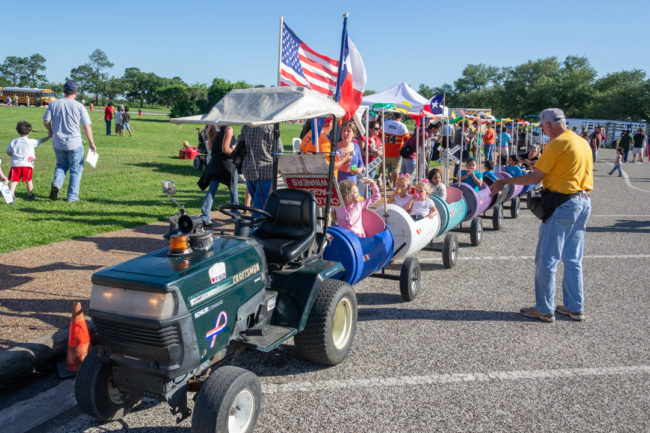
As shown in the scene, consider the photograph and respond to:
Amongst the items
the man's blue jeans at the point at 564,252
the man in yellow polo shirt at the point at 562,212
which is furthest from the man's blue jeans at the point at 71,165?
the man's blue jeans at the point at 564,252

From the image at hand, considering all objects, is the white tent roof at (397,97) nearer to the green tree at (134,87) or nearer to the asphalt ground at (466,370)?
the asphalt ground at (466,370)

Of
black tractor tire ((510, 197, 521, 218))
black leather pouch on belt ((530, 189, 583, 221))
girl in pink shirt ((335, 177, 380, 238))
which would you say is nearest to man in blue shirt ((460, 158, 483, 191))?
black tractor tire ((510, 197, 521, 218))

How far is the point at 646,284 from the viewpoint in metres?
6.48

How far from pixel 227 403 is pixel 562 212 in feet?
12.6

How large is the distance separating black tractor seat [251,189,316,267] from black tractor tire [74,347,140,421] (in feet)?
4.91

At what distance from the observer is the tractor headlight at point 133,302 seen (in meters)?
2.74

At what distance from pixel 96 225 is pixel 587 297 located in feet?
23.9

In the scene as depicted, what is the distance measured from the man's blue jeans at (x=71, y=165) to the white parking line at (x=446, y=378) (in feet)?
24.2

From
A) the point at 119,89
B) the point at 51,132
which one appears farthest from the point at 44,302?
the point at 119,89

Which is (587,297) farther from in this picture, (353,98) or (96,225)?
(96,225)

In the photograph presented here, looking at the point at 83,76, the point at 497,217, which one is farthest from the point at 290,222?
the point at 83,76

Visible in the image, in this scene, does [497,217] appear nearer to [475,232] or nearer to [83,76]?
[475,232]

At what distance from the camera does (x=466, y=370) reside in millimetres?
4082

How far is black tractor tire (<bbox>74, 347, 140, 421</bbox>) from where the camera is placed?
304cm
